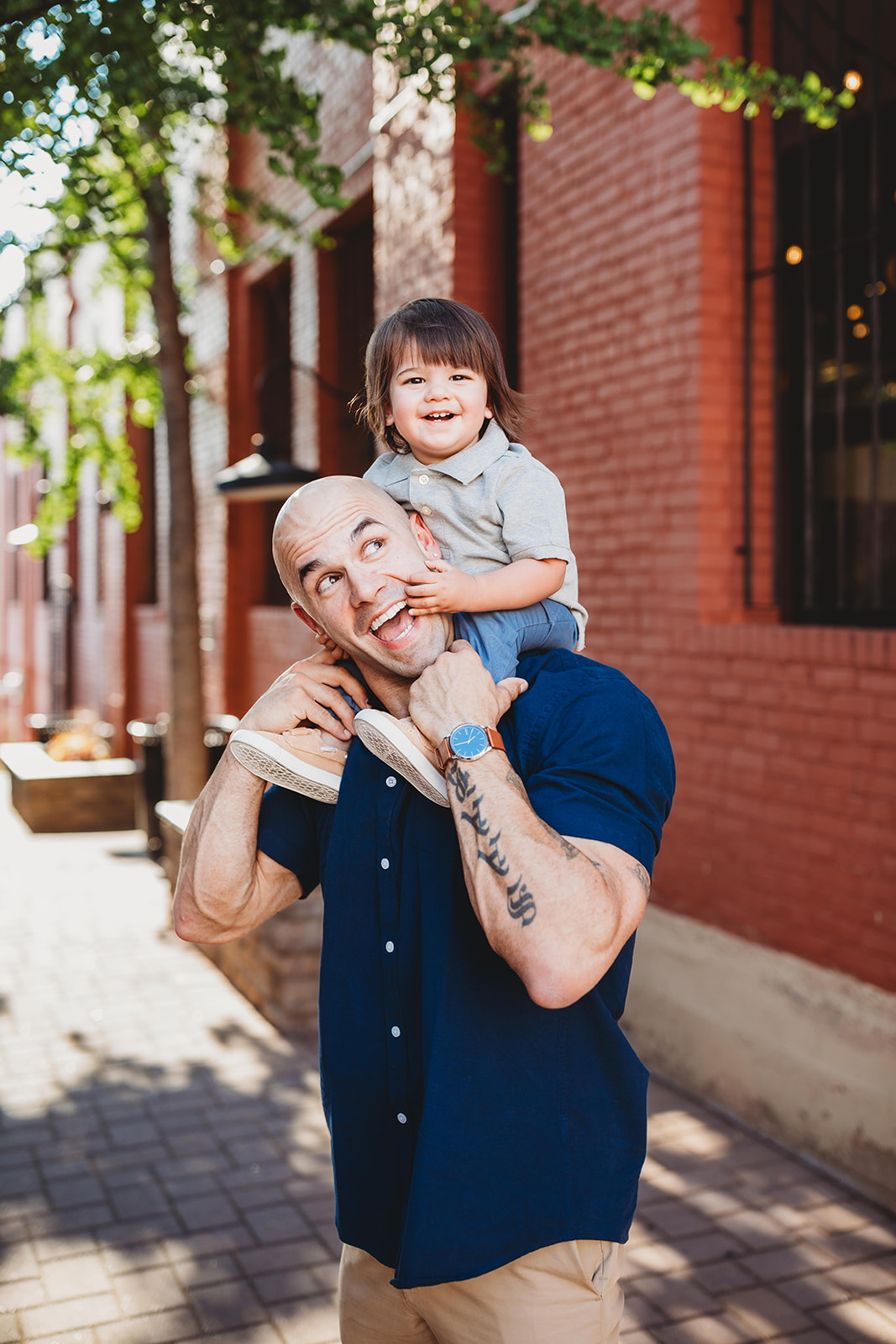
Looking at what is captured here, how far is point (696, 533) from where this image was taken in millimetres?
5023

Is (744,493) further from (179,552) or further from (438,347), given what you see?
(179,552)

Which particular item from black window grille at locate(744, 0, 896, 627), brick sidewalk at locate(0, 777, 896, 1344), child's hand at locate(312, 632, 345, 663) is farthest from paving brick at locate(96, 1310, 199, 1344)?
black window grille at locate(744, 0, 896, 627)

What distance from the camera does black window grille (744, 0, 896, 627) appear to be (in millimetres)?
4934

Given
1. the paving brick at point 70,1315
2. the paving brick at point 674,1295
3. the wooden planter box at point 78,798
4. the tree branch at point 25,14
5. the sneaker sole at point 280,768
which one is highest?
the tree branch at point 25,14

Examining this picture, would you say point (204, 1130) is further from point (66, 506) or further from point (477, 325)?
point (66, 506)

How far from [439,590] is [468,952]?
570mm

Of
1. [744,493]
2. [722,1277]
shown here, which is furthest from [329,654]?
[744,493]

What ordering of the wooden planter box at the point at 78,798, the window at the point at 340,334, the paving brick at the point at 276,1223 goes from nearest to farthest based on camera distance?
the paving brick at the point at 276,1223 → the window at the point at 340,334 → the wooden planter box at the point at 78,798

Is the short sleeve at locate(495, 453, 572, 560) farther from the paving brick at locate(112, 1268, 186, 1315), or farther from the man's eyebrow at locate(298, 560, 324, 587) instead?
the paving brick at locate(112, 1268, 186, 1315)

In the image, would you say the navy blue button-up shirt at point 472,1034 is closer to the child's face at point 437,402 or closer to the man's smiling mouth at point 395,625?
the man's smiling mouth at point 395,625

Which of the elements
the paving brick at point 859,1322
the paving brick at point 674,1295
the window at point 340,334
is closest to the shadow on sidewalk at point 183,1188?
the paving brick at point 674,1295

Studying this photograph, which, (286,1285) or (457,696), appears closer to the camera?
(457,696)

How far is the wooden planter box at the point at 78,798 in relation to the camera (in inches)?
433

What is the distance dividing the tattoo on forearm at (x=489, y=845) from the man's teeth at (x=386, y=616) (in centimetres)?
30
